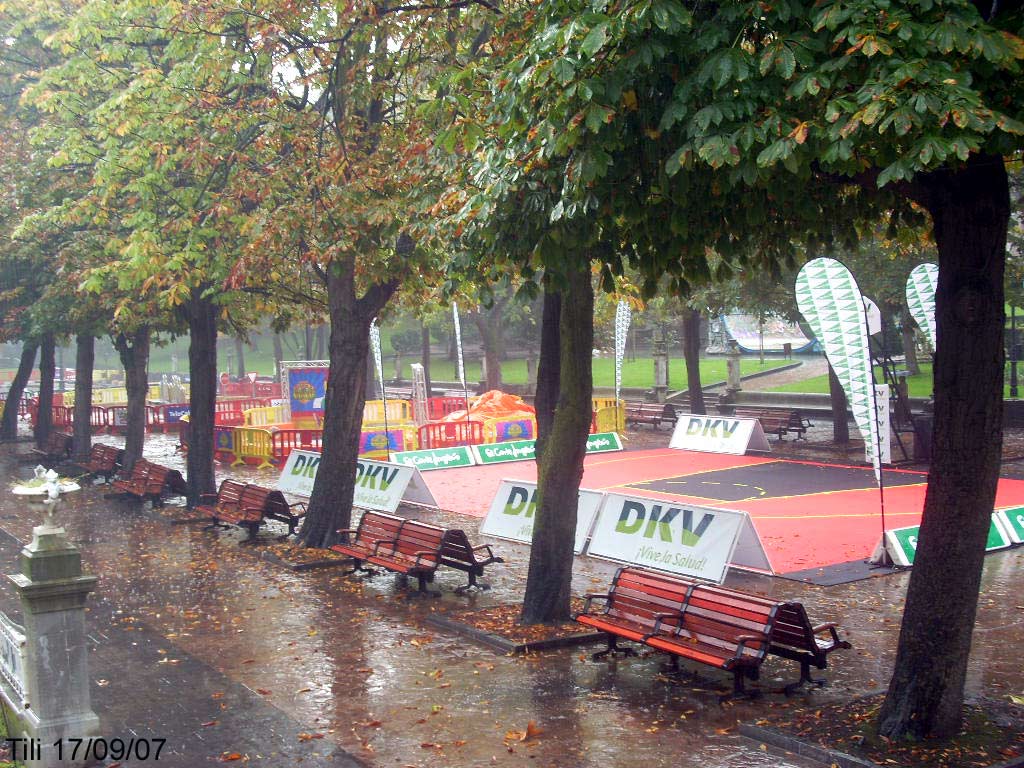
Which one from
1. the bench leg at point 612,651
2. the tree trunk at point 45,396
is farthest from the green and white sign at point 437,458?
the bench leg at point 612,651

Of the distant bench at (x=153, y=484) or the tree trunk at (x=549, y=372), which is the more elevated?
the tree trunk at (x=549, y=372)

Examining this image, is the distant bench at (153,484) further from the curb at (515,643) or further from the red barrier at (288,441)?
the curb at (515,643)

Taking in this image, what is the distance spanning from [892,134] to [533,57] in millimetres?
2700

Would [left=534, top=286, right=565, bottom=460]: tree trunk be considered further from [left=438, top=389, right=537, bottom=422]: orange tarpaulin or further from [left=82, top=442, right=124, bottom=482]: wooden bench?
[left=438, top=389, right=537, bottom=422]: orange tarpaulin

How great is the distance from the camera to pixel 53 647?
7.63 m

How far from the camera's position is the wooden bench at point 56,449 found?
95.5 feet

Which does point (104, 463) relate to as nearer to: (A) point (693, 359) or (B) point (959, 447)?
(A) point (693, 359)

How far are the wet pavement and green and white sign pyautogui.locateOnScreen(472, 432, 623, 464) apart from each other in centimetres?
1171

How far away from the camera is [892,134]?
257 inches

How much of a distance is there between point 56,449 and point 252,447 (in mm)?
6331

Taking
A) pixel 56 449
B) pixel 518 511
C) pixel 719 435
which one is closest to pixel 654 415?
pixel 719 435

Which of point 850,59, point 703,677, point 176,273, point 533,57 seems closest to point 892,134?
point 850,59

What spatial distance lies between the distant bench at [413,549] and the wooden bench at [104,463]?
1232 cm

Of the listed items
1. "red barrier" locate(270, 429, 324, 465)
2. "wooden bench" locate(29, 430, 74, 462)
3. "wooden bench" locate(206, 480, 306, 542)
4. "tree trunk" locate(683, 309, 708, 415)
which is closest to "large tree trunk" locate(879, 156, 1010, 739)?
"wooden bench" locate(206, 480, 306, 542)
